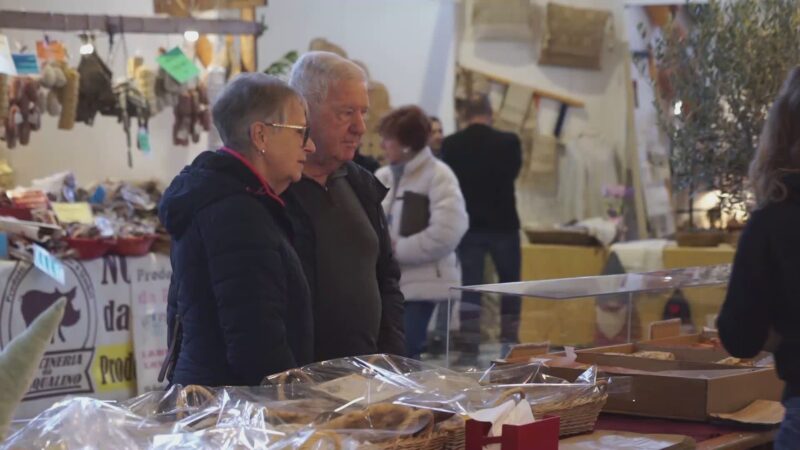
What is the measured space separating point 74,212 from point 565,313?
3.54 meters

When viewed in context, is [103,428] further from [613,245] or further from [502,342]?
[613,245]

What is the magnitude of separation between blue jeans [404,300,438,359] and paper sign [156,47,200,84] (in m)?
2.12

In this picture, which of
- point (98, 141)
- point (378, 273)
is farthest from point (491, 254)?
point (378, 273)

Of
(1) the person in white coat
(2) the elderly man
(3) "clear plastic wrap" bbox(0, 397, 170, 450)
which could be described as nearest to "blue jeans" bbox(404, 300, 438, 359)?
(1) the person in white coat

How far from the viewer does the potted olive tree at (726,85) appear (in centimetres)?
480

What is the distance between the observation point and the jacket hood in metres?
2.52

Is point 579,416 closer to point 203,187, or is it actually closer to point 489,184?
point 203,187

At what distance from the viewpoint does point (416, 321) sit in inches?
215

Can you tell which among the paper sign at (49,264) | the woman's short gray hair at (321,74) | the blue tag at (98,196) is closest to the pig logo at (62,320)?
the paper sign at (49,264)

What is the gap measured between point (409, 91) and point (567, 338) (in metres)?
5.77

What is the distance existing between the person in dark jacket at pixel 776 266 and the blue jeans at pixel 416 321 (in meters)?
3.13

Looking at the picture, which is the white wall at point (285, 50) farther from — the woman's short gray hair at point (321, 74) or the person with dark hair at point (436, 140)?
the woman's short gray hair at point (321, 74)

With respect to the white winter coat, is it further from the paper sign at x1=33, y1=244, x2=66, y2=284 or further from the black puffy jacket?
the black puffy jacket

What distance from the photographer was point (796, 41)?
481cm
